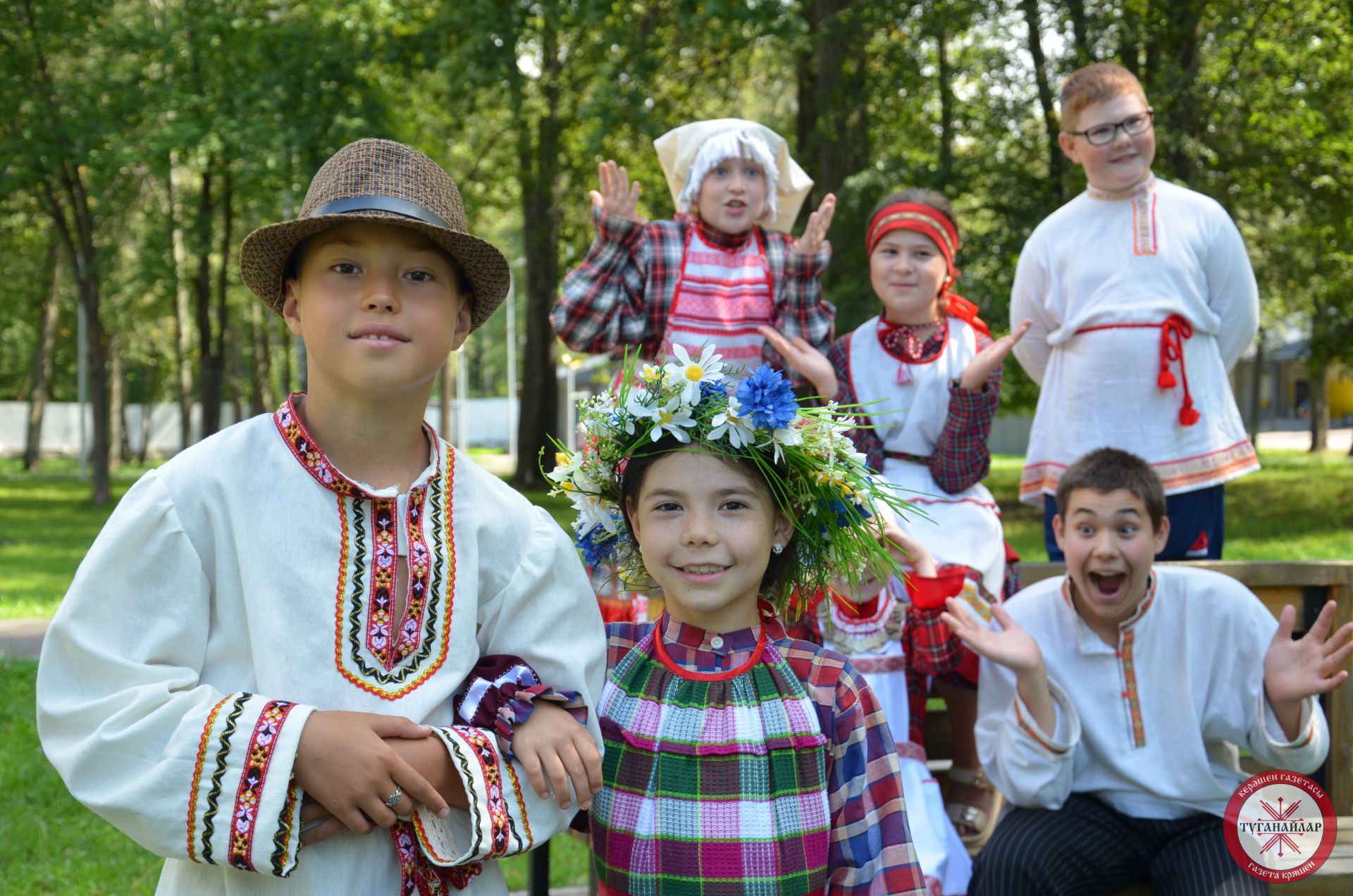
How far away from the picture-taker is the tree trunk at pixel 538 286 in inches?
685

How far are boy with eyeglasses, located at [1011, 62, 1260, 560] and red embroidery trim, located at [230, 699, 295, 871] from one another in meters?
2.88

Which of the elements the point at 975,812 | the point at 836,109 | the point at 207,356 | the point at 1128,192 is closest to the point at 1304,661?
the point at 975,812

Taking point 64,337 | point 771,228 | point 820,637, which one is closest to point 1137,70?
point 771,228

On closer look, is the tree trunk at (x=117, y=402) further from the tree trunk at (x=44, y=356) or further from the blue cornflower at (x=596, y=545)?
the blue cornflower at (x=596, y=545)

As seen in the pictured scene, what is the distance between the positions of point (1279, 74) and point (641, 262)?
11.9m

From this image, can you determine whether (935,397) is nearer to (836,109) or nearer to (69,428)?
(836,109)

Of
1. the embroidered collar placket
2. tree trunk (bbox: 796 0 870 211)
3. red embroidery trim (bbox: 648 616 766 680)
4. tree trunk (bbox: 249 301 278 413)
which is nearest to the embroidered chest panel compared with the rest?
red embroidery trim (bbox: 648 616 766 680)

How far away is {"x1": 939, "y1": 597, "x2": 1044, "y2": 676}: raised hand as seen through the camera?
3014 millimetres

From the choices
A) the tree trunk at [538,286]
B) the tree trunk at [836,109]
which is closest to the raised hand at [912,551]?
the tree trunk at [836,109]

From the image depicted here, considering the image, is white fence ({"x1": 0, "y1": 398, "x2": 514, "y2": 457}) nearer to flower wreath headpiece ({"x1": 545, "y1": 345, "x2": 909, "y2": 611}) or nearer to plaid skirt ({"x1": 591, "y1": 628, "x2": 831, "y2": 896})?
flower wreath headpiece ({"x1": 545, "y1": 345, "x2": 909, "y2": 611})

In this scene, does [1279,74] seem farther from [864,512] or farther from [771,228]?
[864,512]

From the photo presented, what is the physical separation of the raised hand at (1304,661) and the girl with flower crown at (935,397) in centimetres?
79

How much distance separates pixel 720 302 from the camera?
3984 mm

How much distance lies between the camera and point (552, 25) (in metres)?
12.9
